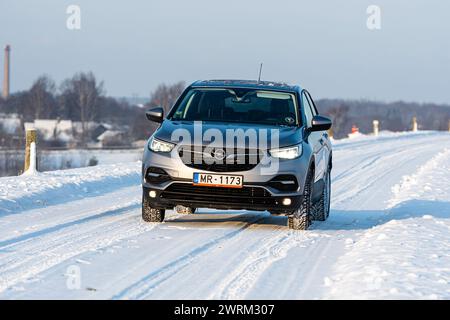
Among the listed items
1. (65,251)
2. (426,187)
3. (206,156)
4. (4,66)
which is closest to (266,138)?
(206,156)

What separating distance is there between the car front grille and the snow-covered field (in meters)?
0.71

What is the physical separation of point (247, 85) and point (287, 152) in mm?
1664

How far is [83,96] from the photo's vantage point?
4727 inches

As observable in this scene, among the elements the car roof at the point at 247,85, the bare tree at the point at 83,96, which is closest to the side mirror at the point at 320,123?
the car roof at the point at 247,85

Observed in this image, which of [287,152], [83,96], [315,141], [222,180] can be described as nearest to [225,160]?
[222,180]

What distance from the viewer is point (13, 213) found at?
11.0m

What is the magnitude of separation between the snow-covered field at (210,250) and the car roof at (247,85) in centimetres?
164

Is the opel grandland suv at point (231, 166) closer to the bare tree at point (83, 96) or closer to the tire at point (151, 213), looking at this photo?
the tire at point (151, 213)

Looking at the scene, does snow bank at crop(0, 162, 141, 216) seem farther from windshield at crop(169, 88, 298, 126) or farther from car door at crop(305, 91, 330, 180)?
car door at crop(305, 91, 330, 180)

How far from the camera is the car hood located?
9547 millimetres

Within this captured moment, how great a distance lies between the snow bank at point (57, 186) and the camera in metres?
11.9

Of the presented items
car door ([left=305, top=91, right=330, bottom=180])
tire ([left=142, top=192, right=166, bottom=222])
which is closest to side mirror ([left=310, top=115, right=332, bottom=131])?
car door ([left=305, top=91, right=330, bottom=180])

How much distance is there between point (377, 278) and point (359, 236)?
120 inches
